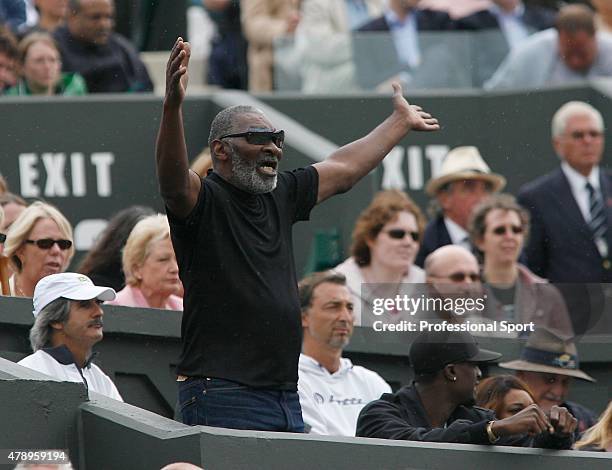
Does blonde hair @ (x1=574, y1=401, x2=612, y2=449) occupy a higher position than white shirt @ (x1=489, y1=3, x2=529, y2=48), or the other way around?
white shirt @ (x1=489, y1=3, x2=529, y2=48)

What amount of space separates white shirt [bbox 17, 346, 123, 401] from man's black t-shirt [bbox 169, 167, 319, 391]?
80 centimetres

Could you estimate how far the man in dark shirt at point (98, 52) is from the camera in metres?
12.3

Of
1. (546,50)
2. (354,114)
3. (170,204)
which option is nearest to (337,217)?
(354,114)

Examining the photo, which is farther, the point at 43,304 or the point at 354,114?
the point at 354,114

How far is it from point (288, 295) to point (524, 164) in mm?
6899

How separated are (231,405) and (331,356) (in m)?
2.09

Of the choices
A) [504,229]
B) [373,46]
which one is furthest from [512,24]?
[504,229]

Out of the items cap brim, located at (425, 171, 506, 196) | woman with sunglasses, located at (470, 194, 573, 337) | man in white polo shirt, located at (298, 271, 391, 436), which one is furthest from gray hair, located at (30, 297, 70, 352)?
cap brim, located at (425, 171, 506, 196)

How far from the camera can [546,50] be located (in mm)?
13273

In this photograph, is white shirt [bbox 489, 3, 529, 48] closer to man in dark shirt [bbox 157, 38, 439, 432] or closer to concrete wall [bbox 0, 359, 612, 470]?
man in dark shirt [bbox 157, 38, 439, 432]

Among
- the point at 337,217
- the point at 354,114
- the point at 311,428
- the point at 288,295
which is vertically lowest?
the point at 311,428

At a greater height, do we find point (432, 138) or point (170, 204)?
point (432, 138)

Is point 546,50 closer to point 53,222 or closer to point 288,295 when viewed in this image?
point 53,222

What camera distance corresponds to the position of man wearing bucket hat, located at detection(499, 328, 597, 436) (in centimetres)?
862
